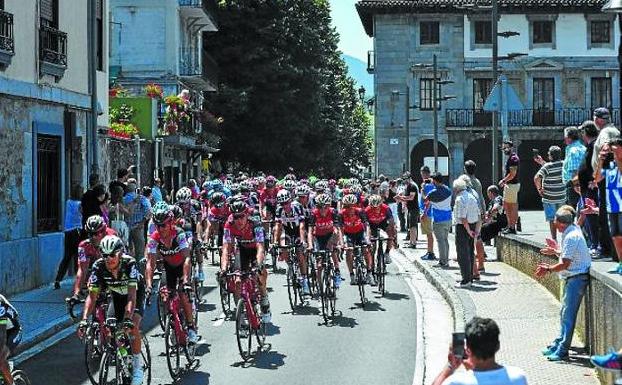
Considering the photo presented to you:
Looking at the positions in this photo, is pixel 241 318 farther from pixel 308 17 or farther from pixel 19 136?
pixel 308 17

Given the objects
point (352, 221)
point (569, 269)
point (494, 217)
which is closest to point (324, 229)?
point (352, 221)

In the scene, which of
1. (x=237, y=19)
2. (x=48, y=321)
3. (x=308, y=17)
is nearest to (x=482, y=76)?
(x=308, y=17)

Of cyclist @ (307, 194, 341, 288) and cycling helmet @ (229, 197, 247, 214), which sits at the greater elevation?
cycling helmet @ (229, 197, 247, 214)

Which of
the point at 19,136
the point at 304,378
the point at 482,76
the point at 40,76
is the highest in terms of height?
the point at 482,76

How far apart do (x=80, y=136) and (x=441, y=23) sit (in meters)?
36.1

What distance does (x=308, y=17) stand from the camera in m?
52.1

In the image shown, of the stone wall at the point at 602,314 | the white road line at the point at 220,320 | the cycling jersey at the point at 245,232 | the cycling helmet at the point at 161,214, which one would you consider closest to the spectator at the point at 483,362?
the stone wall at the point at 602,314

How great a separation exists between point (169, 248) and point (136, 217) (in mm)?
8584

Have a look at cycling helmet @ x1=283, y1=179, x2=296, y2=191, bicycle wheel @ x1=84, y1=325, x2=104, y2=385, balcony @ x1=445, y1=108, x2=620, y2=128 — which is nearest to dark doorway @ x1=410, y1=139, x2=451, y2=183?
balcony @ x1=445, y1=108, x2=620, y2=128

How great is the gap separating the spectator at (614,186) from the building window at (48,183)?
1236cm

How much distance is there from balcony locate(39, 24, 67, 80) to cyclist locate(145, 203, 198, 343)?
9.90 meters

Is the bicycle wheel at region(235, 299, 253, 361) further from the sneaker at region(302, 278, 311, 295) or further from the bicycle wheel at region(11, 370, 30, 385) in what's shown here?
the sneaker at region(302, 278, 311, 295)

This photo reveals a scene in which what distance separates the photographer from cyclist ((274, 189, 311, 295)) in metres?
16.5

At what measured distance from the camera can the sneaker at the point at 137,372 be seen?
9.95 m
